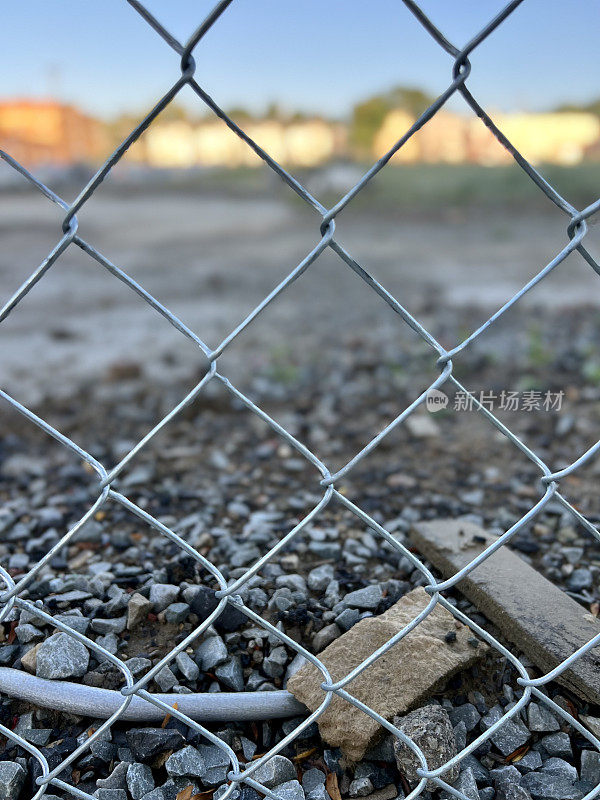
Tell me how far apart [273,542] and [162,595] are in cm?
46

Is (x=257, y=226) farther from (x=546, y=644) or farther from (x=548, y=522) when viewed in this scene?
(x=546, y=644)

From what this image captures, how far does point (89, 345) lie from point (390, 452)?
242 cm

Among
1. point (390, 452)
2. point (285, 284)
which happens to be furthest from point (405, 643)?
point (390, 452)

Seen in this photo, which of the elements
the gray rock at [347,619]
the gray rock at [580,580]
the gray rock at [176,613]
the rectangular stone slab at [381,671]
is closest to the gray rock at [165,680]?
the gray rock at [176,613]

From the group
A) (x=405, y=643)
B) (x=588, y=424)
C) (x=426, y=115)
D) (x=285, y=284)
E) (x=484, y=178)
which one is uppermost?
(x=484, y=178)

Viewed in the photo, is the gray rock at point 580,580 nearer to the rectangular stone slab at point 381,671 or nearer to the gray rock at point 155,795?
the rectangular stone slab at point 381,671

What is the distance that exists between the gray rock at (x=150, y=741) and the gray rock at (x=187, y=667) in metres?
0.12

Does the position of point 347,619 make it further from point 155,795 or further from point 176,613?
point 155,795

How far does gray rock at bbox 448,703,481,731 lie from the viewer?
1.32 m

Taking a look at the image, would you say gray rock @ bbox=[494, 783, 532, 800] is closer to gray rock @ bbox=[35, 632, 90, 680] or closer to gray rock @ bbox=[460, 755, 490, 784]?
gray rock @ bbox=[460, 755, 490, 784]

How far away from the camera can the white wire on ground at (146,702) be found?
129 centimetres

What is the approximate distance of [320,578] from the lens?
1675 mm

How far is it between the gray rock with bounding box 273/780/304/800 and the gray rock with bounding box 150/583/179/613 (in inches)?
18.7

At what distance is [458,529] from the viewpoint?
6.04ft
